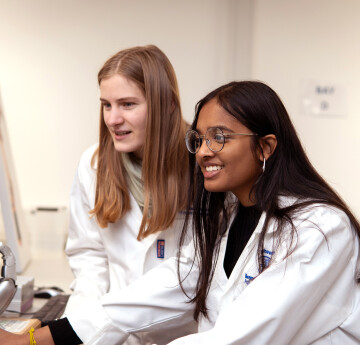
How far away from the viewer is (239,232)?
1.31 m

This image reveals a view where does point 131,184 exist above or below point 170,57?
below

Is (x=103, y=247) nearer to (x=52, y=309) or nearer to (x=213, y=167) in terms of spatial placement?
(x=52, y=309)

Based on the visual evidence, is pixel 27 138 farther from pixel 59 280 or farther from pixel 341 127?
pixel 341 127

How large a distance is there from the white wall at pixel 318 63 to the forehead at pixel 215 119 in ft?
5.70

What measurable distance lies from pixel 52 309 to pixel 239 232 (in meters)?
0.62

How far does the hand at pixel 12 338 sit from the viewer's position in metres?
1.13

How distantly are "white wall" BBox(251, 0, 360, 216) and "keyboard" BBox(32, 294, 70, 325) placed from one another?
170 centimetres

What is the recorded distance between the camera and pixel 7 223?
2201 millimetres

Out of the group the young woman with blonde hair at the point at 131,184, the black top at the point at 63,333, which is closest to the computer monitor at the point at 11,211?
the young woman with blonde hair at the point at 131,184

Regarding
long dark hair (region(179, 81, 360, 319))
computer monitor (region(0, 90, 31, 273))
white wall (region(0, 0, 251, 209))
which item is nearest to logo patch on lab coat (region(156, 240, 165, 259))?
long dark hair (region(179, 81, 360, 319))

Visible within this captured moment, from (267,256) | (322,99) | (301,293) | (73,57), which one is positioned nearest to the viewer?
(301,293)

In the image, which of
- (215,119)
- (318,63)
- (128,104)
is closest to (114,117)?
(128,104)

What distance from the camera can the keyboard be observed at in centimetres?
146

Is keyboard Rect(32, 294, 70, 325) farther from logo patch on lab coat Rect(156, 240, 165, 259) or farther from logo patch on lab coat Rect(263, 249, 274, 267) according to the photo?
logo patch on lab coat Rect(263, 249, 274, 267)
